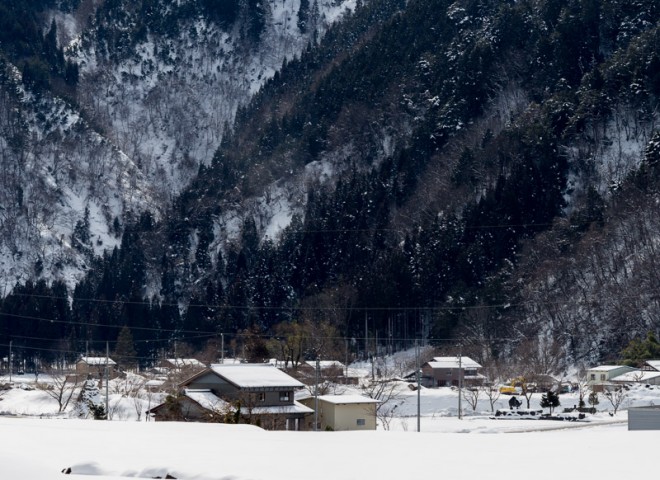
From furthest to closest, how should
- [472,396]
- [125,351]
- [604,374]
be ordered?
[125,351] < [604,374] < [472,396]

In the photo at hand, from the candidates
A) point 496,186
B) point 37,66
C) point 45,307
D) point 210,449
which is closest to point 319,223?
point 496,186

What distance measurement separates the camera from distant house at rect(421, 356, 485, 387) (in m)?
92.5

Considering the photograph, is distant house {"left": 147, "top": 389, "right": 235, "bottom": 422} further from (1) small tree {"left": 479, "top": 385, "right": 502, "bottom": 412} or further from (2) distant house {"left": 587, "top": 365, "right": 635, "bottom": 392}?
(2) distant house {"left": 587, "top": 365, "right": 635, "bottom": 392}

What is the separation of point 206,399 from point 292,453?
33.5 metres

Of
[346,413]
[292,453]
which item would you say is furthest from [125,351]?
[292,453]

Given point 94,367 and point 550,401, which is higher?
point 94,367

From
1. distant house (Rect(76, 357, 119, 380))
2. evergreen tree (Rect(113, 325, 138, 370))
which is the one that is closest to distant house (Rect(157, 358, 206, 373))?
evergreen tree (Rect(113, 325, 138, 370))

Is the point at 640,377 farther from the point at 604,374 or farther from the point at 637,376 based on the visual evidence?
the point at 604,374

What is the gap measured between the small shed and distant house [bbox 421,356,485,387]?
5867 centimetres

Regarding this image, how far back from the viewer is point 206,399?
54.7 metres

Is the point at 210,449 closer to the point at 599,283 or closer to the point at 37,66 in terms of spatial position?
the point at 599,283

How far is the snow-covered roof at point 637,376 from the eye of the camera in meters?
80.9

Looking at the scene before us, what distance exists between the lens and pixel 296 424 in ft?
184

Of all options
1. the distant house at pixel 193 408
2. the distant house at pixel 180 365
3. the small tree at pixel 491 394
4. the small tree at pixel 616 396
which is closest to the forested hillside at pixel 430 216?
the distant house at pixel 180 365
